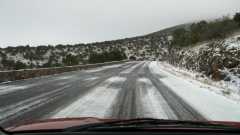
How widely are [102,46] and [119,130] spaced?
551ft

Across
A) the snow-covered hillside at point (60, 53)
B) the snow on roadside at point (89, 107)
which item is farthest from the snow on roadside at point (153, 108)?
the snow-covered hillside at point (60, 53)

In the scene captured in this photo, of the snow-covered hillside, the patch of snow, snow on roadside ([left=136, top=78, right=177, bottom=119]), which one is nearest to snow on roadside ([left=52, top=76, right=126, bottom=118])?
snow on roadside ([left=136, top=78, right=177, bottom=119])

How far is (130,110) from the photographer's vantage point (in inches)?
433

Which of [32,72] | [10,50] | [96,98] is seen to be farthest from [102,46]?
[96,98]

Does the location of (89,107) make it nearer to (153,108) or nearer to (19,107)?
(153,108)

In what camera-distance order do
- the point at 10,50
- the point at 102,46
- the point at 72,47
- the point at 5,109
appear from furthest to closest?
the point at 102,46 → the point at 72,47 → the point at 10,50 → the point at 5,109

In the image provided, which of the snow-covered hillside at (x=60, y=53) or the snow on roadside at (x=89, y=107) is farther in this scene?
the snow-covered hillside at (x=60, y=53)

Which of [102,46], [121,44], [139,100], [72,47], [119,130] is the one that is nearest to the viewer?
[119,130]

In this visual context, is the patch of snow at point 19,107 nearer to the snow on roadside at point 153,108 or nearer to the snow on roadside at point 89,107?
the snow on roadside at point 89,107

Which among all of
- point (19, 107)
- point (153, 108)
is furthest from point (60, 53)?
point (153, 108)

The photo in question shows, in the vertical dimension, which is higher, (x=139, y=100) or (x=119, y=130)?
(x=119, y=130)

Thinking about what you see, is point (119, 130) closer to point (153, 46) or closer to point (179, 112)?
point (179, 112)

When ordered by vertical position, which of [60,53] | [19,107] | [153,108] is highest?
[19,107]

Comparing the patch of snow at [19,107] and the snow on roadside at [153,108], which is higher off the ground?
the patch of snow at [19,107]
